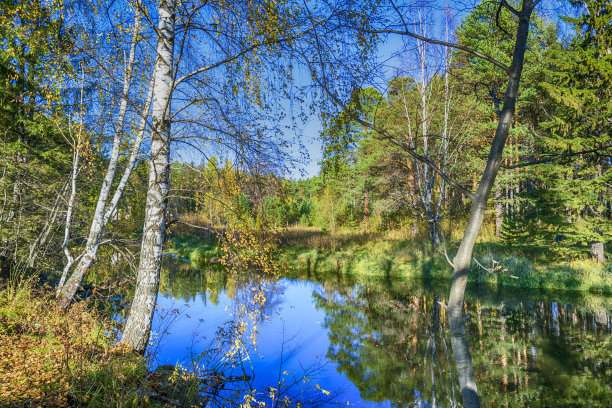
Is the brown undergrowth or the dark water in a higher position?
the brown undergrowth

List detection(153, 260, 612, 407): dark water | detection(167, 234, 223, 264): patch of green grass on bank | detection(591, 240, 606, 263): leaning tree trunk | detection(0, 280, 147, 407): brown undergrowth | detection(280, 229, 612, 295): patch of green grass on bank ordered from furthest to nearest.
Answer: detection(167, 234, 223, 264): patch of green grass on bank
detection(591, 240, 606, 263): leaning tree trunk
detection(280, 229, 612, 295): patch of green grass on bank
detection(153, 260, 612, 407): dark water
detection(0, 280, 147, 407): brown undergrowth

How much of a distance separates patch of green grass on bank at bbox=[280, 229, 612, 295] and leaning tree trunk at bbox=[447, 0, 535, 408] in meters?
7.94

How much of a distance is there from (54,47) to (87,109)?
1638 millimetres

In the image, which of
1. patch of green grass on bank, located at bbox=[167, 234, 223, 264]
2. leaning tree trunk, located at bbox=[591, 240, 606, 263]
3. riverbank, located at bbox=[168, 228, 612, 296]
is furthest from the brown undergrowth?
leaning tree trunk, located at bbox=[591, 240, 606, 263]

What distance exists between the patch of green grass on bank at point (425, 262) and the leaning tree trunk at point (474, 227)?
794 centimetres

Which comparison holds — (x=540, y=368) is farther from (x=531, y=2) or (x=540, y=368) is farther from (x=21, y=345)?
(x=21, y=345)

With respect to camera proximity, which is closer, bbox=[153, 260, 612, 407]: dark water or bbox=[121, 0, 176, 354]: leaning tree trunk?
bbox=[121, 0, 176, 354]: leaning tree trunk

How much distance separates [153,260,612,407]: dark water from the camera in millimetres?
4742

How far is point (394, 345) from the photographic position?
668 centimetres

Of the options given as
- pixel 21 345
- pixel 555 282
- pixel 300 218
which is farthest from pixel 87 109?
pixel 300 218

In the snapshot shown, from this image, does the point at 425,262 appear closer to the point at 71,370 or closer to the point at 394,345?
the point at 394,345

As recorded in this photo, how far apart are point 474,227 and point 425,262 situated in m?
12.7

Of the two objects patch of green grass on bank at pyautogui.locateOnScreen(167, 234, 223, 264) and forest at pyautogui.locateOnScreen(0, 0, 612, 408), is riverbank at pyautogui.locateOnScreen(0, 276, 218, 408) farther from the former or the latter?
patch of green grass on bank at pyautogui.locateOnScreen(167, 234, 223, 264)

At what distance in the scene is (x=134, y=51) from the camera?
5266 millimetres
